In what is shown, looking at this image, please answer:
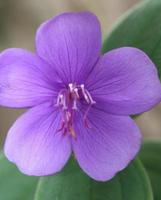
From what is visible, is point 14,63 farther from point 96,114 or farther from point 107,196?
point 107,196

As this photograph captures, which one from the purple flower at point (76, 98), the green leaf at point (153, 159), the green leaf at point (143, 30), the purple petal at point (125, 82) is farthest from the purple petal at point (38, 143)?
the green leaf at point (153, 159)

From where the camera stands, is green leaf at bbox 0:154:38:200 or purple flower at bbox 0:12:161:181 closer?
purple flower at bbox 0:12:161:181

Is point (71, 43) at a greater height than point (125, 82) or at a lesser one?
greater

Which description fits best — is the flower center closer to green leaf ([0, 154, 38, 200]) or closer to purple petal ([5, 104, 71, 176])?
purple petal ([5, 104, 71, 176])

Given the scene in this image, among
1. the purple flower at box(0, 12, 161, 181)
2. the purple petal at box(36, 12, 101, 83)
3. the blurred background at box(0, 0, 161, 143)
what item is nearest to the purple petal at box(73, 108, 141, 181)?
the purple flower at box(0, 12, 161, 181)

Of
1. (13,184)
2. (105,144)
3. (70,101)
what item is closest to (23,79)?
(70,101)

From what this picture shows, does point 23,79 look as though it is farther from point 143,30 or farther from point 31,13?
point 31,13

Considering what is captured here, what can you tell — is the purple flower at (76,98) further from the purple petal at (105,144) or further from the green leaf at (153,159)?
the green leaf at (153,159)
